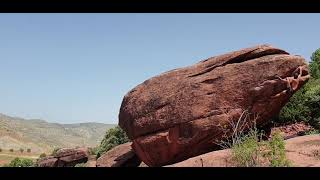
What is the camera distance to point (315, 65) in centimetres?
2412

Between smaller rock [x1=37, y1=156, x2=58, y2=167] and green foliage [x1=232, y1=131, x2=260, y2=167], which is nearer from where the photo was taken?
green foliage [x1=232, y1=131, x2=260, y2=167]

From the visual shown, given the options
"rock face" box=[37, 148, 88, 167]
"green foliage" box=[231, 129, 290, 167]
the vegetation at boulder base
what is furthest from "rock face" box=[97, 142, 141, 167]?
"green foliage" box=[231, 129, 290, 167]

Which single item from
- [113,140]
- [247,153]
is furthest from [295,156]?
[113,140]

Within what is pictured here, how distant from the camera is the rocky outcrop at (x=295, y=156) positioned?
9344 mm

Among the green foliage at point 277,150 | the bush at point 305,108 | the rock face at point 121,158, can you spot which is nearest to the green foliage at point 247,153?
the green foliage at point 277,150

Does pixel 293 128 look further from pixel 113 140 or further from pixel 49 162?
pixel 49 162

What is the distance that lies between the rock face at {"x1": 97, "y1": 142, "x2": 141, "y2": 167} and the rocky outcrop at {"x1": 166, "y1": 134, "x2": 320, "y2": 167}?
360 inches

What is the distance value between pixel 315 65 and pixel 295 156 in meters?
15.7

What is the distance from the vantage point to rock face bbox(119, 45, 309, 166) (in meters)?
13.8

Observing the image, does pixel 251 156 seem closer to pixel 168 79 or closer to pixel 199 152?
pixel 199 152

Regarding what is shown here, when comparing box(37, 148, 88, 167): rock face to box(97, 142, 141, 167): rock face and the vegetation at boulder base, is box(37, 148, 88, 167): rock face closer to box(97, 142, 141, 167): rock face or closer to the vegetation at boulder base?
box(97, 142, 141, 167): rock face

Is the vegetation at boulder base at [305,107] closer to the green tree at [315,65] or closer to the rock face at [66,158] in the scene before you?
the green tree at [315,65]

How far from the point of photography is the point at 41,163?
3047cm
